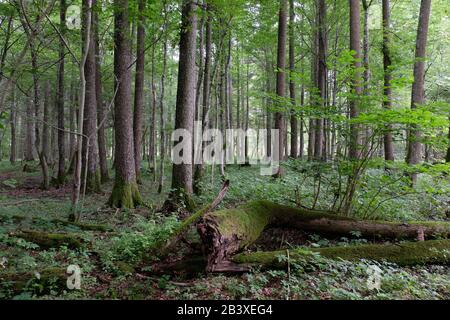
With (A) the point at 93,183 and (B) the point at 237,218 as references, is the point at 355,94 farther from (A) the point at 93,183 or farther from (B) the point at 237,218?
(A) the point at 93,183

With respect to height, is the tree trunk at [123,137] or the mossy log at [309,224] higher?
the tree trunk at [123,137]

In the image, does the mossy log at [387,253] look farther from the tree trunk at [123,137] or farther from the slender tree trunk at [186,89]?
the tree trunk at [123,137]

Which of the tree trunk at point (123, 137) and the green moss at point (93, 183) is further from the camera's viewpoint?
the green moss at point (93, 183)

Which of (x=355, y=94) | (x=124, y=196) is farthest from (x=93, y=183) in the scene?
(x=355, y=94)

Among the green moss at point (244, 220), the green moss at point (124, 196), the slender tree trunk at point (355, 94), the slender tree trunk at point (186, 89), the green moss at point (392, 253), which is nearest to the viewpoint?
the green moss at point (244, 220)

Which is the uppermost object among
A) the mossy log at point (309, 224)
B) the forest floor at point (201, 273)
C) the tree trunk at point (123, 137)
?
the tree trunk at point (123, 137)

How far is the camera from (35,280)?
396 cm

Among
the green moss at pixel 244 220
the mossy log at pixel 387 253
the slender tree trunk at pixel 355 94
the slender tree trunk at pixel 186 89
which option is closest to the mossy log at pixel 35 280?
the green moss at pixel 244 220

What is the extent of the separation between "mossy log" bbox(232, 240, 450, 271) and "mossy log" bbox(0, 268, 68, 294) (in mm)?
2430

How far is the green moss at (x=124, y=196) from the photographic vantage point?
357 inches

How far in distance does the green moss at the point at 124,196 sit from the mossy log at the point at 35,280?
4926mm

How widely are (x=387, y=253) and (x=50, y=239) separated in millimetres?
5831

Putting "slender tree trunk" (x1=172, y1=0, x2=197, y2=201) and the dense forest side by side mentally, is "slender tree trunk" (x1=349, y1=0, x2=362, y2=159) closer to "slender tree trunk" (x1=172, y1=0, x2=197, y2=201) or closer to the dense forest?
the dense forest
